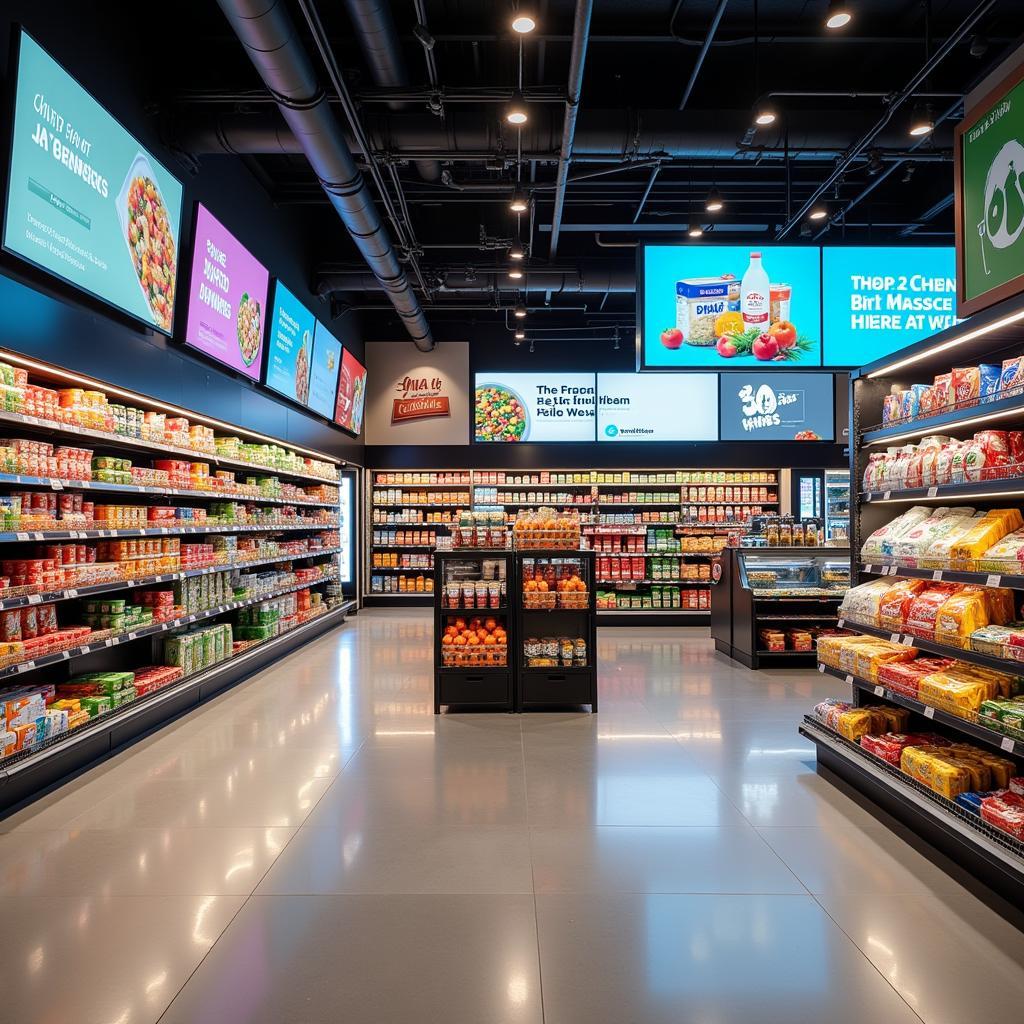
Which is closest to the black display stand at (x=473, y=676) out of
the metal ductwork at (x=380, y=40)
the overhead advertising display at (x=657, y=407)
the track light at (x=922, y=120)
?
the metal ductwork at (x=380, y=40)

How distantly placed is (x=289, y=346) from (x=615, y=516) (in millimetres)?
6065

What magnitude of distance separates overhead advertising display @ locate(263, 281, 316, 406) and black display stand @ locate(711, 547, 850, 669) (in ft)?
18.5

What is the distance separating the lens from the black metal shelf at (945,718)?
2.90 metres

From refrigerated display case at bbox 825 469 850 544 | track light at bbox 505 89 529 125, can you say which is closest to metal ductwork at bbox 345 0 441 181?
track light at bbox 505 89 529 125

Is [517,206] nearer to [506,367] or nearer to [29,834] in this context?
[506,367]

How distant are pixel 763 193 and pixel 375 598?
901cm

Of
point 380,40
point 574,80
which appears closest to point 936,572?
point 574,80

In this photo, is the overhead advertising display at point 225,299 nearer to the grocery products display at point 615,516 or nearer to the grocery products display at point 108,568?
the grocery products display at point 108,568

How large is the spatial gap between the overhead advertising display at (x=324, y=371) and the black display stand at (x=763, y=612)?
5.77m

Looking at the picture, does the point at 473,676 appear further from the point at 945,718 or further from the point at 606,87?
the point at 606,87

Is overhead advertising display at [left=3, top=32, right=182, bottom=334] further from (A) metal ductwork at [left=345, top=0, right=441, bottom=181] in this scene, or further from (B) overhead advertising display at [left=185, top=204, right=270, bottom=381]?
(A) metal ductwork at [left=345, top=0, right=441, bottom=181]

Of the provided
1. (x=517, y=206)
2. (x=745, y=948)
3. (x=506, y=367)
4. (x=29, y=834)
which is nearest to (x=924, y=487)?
(x=745, y=948)

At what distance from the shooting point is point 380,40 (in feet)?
17.5

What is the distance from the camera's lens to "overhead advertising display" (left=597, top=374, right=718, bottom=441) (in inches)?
492
